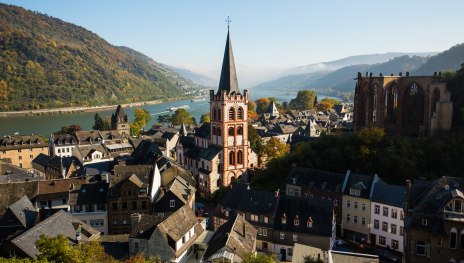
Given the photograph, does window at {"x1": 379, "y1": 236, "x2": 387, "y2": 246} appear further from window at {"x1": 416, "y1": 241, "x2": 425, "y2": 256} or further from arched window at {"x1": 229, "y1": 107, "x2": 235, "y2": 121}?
arched window at {"x1": 229, "y1": 107, "x2": 235, "y2": 121}

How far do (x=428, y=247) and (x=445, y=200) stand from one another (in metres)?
4.01

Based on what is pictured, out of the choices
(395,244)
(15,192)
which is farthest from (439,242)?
(15,192)

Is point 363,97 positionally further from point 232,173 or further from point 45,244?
point 45,244

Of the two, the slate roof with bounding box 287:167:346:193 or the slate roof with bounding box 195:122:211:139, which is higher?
the slate roof with bounding box 195:122:211:139

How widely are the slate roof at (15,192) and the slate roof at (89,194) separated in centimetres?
481

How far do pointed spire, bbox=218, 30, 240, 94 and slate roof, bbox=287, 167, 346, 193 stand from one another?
739 inches

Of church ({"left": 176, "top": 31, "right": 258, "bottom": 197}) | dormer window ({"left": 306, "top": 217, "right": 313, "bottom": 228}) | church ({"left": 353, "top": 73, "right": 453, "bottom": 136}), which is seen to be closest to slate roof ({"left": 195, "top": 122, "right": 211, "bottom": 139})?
church ({"left": 176, "top": 31, "right": 258, "bottom": 197})

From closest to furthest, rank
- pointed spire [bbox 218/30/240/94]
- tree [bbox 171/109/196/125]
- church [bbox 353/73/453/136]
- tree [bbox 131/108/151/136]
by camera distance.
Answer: church [bbox 353/73/453/136] → pointed spire [bbox 218/30/240/94] → tree [bbox 131/108/151/136] → tree [bbox 171/109/196/125]

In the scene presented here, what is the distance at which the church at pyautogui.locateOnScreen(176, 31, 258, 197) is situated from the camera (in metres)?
64.2

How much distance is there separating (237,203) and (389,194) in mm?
17145

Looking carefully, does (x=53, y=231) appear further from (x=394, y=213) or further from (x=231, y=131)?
(x=231, y=131)

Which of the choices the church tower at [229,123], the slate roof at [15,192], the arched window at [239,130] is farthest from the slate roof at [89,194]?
the arched window at [239,130]

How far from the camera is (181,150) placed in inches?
2992

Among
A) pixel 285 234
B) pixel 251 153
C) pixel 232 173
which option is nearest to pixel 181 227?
pixel 285 234
